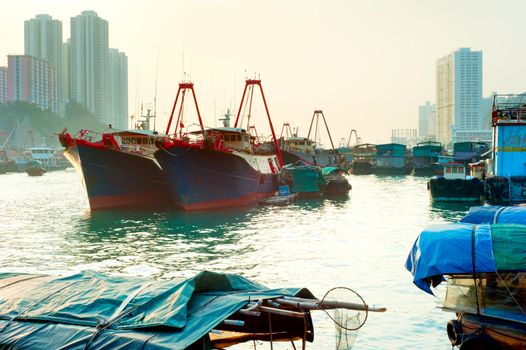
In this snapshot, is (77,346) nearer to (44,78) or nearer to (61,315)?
(61,315)

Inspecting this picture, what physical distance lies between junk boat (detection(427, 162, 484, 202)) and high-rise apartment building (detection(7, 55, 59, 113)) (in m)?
150

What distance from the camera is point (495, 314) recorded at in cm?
927

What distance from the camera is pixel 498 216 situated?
11.2 meters

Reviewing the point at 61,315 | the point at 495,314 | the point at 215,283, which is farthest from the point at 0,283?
the point at 495,314

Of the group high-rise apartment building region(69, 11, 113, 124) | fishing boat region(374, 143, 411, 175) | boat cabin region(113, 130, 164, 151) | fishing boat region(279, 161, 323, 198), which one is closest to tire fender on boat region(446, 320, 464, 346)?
boat cabin region(113, 130, 164, 151)

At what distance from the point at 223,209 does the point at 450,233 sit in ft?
95.1

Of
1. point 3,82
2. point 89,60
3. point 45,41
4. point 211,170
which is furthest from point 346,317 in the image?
point 45,41

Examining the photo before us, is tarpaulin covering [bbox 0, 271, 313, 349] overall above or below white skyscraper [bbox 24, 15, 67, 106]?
below

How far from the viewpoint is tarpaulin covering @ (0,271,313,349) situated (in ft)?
24.6

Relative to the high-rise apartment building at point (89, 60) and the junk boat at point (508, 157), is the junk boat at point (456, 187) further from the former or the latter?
the high-rise apartment building at point (89, 60)

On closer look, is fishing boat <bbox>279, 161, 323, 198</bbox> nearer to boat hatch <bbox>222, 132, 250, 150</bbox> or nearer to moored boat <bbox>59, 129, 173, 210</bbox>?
boat hatch <bbox>222, 132, 250, 150</bbox>

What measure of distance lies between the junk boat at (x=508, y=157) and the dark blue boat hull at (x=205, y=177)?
14964 millimetres

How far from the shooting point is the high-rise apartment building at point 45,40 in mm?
191875

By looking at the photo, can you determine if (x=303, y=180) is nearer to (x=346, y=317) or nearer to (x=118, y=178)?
(x=118, y=178)
